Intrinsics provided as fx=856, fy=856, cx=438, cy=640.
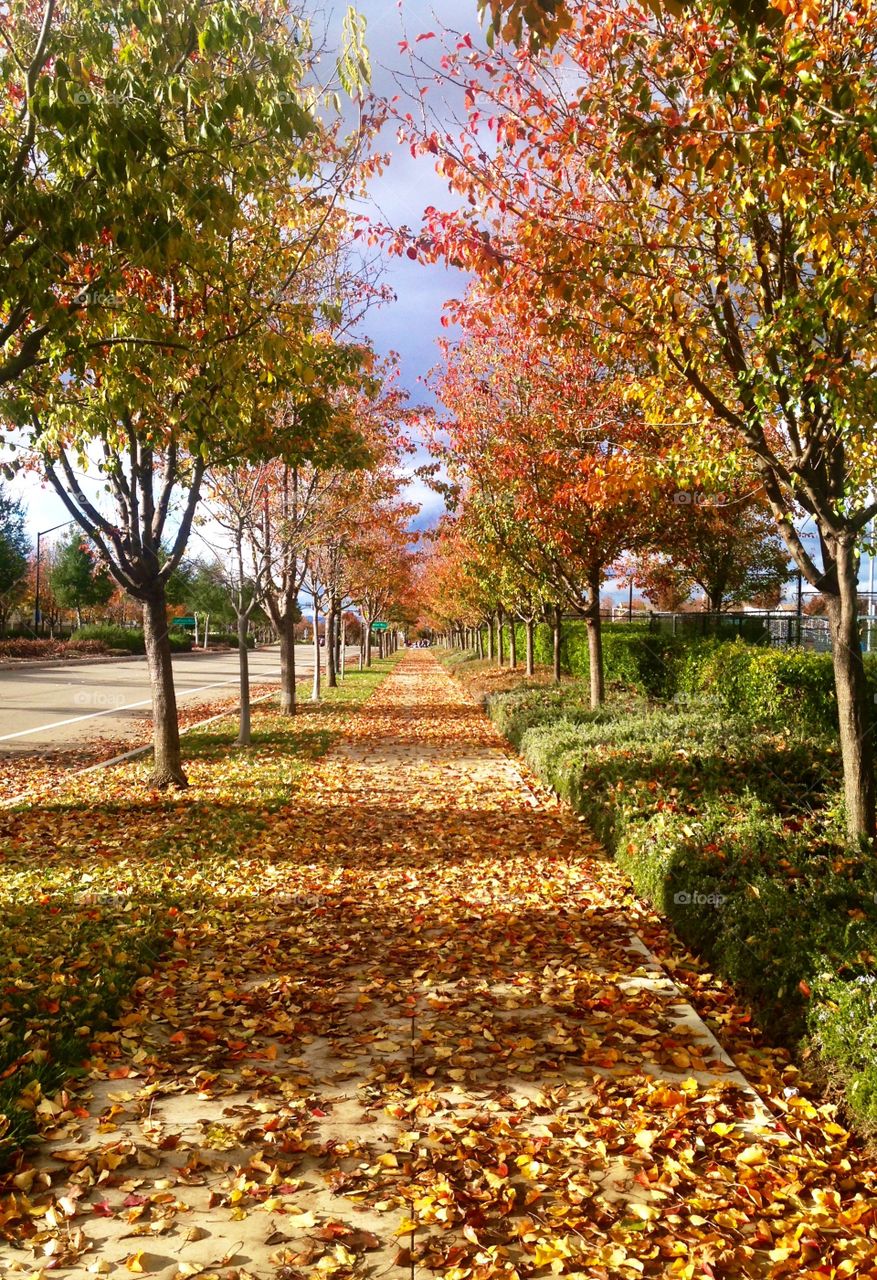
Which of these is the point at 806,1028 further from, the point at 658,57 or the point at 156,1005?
the point at 658,57

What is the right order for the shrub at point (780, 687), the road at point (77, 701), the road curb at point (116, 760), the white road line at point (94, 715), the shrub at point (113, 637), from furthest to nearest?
the shrub at point (113, 637) < the road at point (77, 701) < the white road line at point (94, 715) < the shrub at point (780, 687) < the road curb at point (116, 760)

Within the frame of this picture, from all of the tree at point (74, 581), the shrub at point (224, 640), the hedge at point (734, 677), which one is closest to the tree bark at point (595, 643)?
the hedge at point (734, 677)

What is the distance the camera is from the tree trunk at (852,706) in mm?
5914

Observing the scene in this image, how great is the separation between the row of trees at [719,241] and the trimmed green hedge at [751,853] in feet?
2.81

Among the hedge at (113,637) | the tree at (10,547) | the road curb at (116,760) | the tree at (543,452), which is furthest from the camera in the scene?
the hedge at (113,637)

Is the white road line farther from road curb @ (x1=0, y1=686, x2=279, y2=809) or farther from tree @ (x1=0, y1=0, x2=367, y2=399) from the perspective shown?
tree @ (x1=0, y1=0, x2=367, y2=399)

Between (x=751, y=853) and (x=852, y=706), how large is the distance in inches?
50.6

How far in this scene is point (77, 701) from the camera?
20.9m

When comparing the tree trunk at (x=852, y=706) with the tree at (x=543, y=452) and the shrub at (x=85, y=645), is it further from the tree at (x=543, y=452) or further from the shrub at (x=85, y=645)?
the shrub at (x=85, y=645)

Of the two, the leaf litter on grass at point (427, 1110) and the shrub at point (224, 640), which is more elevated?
the shrub at point (224, 640)

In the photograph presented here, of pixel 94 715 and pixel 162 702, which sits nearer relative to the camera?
pixel 162 702

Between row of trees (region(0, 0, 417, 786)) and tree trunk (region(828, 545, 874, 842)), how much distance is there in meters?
4.04

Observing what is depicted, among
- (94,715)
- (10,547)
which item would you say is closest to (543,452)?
(94,715)

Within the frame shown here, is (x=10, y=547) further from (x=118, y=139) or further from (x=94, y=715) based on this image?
(x=118, y=139)
